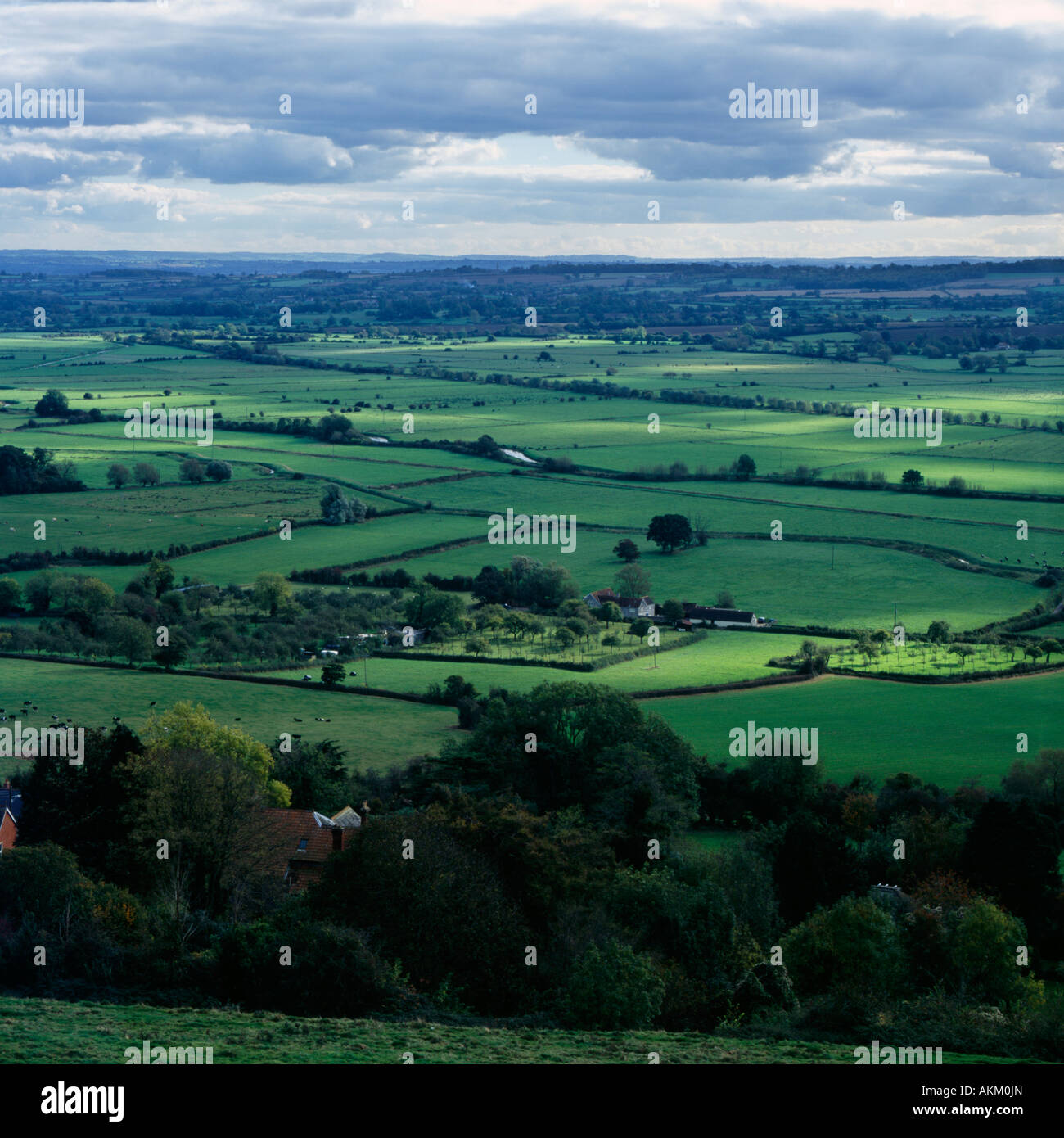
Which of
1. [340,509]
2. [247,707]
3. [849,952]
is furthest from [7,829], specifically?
[340,509]

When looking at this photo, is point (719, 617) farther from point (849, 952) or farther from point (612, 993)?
point (612, 993)

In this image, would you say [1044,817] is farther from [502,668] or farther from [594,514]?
[594,514]

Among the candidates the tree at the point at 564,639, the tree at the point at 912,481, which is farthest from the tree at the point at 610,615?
the tree at the point at 912,481

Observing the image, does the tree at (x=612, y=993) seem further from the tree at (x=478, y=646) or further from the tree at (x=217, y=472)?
the tree at (x=217, y=472)

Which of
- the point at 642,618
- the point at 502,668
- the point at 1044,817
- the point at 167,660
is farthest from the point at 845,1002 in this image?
the point at 642,618
